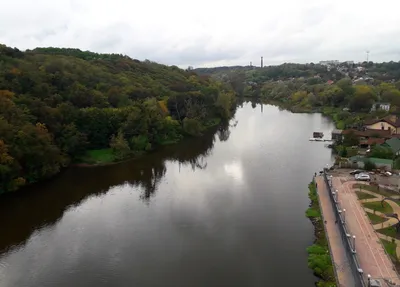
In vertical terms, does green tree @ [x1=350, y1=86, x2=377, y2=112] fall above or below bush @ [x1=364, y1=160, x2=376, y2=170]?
above

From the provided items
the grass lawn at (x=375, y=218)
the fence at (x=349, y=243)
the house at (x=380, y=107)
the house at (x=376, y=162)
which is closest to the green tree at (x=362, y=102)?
the house at (x=380, y=107)

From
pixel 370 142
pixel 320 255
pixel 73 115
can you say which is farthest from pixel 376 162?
pixel 73 115

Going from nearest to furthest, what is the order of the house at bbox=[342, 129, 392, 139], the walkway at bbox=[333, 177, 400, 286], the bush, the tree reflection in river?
the walkway at bbox=[333, 177, 400, 286] < the tree reflection in river < the bush < the house at bbox=[342, 129, 392, 139]

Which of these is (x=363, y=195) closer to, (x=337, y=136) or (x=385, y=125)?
(x=337, y=136)

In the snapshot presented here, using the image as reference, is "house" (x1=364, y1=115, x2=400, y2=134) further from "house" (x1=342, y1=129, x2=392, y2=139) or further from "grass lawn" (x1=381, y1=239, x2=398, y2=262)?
"grass lawn" (x1=381, y1=239, x2=398, y2=262)

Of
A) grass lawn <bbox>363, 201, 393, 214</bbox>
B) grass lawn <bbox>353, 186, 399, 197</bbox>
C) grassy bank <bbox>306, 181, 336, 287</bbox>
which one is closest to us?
grassy bank <bbox>306, 181, 336, 287</bbox>

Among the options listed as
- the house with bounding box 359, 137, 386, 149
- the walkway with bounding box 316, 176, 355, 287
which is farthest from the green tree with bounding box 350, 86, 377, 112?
the walkway with bounding box 316, 176, 355, 287

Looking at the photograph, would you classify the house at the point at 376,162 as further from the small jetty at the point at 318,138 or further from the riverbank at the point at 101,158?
the riverbank at the point at 101,158
